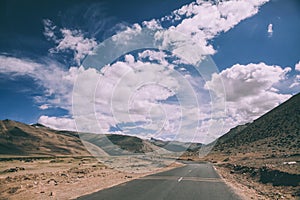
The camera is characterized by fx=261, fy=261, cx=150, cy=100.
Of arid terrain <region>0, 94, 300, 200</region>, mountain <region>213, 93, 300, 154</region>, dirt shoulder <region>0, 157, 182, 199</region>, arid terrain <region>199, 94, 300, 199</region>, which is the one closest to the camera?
dirt shoulder <region>0, 157, 182, 199</region>

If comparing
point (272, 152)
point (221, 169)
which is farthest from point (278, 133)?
point (221, 169)

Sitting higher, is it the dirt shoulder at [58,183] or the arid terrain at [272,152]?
the arid terrain at [272,152]

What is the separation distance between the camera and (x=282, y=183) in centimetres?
1994

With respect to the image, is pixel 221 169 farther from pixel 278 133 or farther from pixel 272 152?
pixel 278 133

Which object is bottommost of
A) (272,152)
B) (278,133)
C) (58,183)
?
(58,183)

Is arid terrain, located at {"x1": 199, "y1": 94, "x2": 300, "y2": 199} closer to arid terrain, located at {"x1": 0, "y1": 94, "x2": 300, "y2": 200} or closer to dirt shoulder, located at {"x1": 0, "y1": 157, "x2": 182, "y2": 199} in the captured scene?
arid terrain, located at {"x1": 0, "y1": 94, "x2": 300, "y2": 200}

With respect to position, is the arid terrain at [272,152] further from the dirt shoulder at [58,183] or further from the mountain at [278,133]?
the dirt shoulder at [58,183]

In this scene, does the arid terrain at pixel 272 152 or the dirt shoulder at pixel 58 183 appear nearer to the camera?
the dirt shoulder at pixel 58 183

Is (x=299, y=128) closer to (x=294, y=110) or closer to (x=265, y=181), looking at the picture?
(x=294, y=110)

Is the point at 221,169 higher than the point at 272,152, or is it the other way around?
the point at 272,152

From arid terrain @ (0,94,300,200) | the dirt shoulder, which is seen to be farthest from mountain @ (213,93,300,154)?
the dirt shoulder

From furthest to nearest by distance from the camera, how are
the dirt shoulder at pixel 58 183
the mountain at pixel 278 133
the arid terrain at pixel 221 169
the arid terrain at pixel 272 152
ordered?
the mountain at pixel 278 133 < the arid terrain at pixel 272 152 < the arid terrain at pixel 221 169 < the dirt shoulder at pixel 58 183

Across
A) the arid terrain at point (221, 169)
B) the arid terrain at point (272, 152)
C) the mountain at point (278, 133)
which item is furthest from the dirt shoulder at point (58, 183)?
the mountain at point (278, 133)

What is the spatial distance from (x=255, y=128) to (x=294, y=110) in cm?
2409
